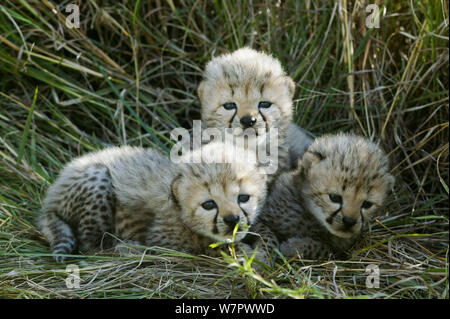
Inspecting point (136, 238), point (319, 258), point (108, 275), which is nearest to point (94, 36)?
point (136, 238)

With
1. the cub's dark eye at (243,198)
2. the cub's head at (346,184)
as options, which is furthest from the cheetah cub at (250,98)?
the cub's dark eye at (243,198)

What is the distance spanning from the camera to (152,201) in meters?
3.30

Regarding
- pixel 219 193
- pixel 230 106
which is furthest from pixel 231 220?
pixel 230 106

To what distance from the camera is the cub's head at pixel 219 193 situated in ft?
9.37

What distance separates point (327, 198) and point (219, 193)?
630mm

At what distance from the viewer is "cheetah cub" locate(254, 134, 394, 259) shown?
2.97 meters

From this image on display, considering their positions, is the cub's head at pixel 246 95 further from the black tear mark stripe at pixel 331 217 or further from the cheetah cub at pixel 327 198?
the black tear mark stripe at pixel 331 217

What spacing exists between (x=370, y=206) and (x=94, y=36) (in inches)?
120

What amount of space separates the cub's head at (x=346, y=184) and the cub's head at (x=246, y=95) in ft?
1.57

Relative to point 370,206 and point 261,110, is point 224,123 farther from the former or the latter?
point 370,206

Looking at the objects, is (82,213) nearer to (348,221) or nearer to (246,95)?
(246,95)

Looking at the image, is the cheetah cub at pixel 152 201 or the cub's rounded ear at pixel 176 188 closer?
the cheetah cub at pixel 152 201

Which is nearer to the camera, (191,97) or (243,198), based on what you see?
(243,198)

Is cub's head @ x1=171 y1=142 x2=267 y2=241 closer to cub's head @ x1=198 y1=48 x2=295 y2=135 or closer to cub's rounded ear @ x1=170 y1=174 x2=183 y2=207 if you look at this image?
cub's rounded ear @ x1=170 y1=174 x2=183 y2=207
